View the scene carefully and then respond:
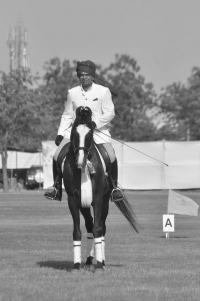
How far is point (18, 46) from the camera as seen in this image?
436ft

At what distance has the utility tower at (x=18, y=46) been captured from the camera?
129125 mm

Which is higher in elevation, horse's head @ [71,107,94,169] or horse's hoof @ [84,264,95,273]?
horse's head @ [71,107,94,169]

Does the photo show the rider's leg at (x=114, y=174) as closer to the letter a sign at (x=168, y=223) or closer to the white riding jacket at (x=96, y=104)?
the white riding jacket at (x=96, y=104)

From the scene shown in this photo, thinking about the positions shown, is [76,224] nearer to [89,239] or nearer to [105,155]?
[89,239]

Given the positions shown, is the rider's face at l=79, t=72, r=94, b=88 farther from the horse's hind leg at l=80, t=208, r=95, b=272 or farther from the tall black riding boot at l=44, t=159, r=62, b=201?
the horse's hind leg at l=80, t=208, r=95, b=272

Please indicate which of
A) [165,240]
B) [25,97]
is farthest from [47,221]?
[25,97]

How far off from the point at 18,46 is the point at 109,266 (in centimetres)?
12100

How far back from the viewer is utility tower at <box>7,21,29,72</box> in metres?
129

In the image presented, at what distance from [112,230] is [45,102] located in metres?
44.2

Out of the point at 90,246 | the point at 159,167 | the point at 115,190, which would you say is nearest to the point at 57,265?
the point at 90,246

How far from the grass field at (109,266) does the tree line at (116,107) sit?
108ft

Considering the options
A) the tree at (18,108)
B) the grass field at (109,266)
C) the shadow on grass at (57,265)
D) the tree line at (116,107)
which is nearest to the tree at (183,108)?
the tree line at (116,107)

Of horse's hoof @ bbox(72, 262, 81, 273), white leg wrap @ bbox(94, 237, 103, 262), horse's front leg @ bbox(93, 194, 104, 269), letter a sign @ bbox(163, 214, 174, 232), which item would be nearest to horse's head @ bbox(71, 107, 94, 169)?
horse's front leg @ bbox(93, 194, 104, 269)

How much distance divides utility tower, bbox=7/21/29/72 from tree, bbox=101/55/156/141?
1812 centimetres
